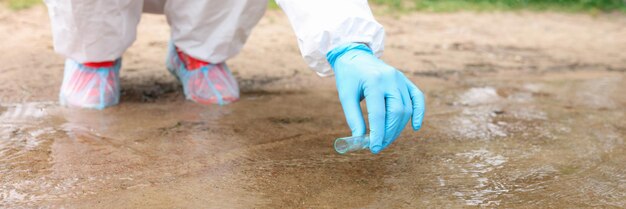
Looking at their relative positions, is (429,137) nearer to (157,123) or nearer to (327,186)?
(327,186)

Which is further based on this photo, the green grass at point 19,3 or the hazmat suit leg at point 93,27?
the green grass at point 19,3

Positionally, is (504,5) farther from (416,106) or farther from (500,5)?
(416,106)

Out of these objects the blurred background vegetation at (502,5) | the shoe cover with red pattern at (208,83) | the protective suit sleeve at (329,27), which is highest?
the protective suit sleeve at (329,27)

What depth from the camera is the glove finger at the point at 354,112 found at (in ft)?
4.47

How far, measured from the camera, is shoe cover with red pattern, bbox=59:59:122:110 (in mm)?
2012

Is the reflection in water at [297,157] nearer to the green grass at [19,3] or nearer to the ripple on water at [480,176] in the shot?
the ripple on water at [480,176]

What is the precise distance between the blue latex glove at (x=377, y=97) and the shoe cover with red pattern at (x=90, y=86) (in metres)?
0.87

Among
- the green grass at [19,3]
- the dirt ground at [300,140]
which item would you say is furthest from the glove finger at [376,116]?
the green grass at [19,3]

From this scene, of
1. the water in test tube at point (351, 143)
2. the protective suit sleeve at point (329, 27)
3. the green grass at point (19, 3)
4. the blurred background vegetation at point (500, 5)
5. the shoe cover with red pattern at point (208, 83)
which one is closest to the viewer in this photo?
the water in test tube at point (351, 143)

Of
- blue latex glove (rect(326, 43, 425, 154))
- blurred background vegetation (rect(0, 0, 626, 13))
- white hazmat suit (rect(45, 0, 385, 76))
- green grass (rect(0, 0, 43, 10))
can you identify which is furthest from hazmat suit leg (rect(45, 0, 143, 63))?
blurred background vegetation (rect(0, 0, 626, 13))

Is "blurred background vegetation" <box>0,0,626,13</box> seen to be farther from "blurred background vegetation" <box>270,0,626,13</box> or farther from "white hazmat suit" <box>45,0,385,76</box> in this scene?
"white hazmat suit" <box>45,0,385,76</box>

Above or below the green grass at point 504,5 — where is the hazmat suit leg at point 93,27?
above

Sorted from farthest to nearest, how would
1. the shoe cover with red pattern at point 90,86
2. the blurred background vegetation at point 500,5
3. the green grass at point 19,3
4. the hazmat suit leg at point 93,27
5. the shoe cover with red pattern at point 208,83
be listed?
1. the blurred background vegetation at point 500,5
2. the green grass at point 19,3
3. the shoe cover with red pattern at point 208,83
4. the shoe cover with red pattern at point 90,86
5. the hazmat suit leg at point 93,27

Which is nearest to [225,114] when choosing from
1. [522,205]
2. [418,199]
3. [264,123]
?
[264,123]
